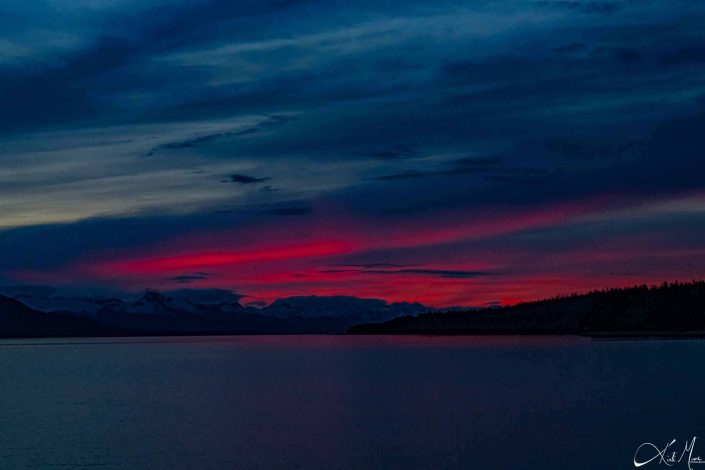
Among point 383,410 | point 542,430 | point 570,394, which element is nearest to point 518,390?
point 570,394

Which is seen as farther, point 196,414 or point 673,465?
point 196,414

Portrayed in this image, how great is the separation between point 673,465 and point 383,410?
1070 inches

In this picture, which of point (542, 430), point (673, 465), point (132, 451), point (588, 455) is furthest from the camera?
point (542, 430)

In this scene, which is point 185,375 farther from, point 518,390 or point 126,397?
point 518,390

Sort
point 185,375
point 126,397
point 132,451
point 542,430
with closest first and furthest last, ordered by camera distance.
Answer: point 132,451
point 542,430
point 126,397
point 185,375

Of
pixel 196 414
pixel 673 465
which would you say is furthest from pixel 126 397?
pixel 673 465

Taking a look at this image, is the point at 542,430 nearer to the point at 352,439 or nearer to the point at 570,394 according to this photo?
the point at 352,439

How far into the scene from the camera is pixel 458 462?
42094mm

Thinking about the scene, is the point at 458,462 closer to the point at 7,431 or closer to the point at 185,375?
the point at 7,431

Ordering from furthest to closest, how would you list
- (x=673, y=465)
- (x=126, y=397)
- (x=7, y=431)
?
(x=126, y=397) → (x=7, y=431) → (x=673, y=465)

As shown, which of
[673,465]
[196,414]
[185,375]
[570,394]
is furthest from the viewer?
[185,375]

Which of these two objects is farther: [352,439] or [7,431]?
[7,431]

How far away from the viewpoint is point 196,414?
63594mm

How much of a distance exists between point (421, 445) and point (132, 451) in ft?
45.7
